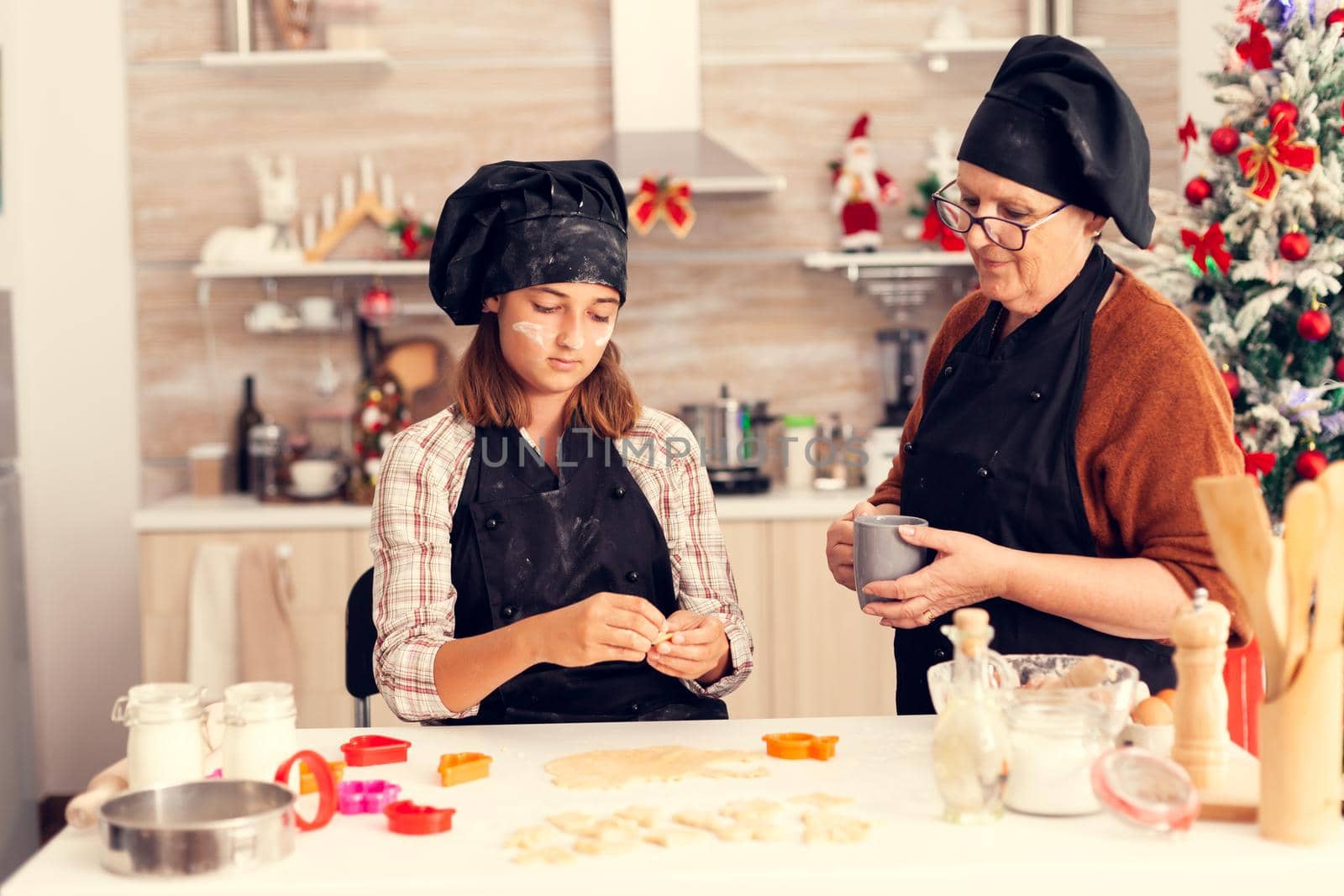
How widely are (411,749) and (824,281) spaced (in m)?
2.80

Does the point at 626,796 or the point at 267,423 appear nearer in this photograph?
the point at 626,796

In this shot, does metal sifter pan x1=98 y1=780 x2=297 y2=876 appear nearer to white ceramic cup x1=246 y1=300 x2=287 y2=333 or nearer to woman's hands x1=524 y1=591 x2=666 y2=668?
woman's hands x1=524 y1=591 x2=666 y2=668

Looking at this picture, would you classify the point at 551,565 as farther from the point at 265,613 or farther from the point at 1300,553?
the point at 265,613

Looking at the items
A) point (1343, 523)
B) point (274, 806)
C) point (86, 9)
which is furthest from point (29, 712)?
point (1343, 523)

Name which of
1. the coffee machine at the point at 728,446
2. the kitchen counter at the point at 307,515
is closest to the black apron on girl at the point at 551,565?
the kitchen counter at the point at 307,515

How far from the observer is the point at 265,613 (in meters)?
3.53

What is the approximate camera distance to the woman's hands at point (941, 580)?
1.51 metres

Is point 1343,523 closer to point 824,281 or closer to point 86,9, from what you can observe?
point 824,281

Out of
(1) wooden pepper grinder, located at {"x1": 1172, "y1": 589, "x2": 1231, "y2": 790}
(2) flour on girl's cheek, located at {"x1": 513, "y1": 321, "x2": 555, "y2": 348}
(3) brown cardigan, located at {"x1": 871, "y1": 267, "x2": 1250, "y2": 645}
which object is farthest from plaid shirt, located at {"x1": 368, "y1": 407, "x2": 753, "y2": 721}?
(1) wooden pepper grinder, located at {"x1": 1172, "y1": 589, "x2": 1231, "y2": 790}

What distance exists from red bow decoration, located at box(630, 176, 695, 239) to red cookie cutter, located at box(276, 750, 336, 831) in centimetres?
258

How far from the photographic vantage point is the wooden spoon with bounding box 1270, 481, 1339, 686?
1.13 m

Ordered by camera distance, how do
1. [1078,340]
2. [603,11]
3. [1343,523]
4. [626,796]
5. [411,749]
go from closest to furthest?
1. [1343,523]
2. [626,796]
3. [411,749]
4. [1078,340]
5. [603,11]

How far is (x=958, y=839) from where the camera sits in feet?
3.91

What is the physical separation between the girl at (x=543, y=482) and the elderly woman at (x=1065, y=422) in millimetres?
270
